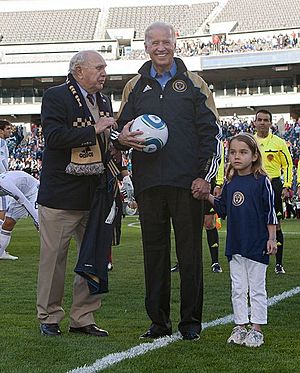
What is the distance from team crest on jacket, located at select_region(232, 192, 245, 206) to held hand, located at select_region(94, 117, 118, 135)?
956 millimetres

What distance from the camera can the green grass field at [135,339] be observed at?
15.0 feet

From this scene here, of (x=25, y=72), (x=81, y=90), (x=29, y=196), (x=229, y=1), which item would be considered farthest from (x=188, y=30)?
(x=81, y=90)

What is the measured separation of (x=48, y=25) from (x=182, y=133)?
60501mm

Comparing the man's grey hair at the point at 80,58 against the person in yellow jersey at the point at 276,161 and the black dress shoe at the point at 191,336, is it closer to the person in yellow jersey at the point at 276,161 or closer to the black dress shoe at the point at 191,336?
the black dress shoe at the point at 191,336

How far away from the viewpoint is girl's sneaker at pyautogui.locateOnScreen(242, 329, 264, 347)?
5095 mm

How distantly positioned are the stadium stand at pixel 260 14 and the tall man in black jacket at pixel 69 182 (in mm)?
51365

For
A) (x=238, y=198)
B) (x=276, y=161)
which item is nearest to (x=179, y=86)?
(x=238, y=198)

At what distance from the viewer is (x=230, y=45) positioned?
54.4m

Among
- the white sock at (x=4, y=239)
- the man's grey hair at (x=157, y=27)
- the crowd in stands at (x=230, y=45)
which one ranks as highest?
the crowd in stands at (x=230, y=45)

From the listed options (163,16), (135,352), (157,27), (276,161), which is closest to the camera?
(135,352)

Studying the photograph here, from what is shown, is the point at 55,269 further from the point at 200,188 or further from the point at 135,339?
the point at 200,188

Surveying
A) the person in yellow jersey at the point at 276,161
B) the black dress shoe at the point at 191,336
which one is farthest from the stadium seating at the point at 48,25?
the black dress shoe at the point at 191,336

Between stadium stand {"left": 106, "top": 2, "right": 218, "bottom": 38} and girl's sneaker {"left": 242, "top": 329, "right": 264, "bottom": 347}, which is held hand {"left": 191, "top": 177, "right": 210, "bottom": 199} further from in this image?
stadium stand {"left": 106, "top": 2, "right": 218, "bottom": 38}

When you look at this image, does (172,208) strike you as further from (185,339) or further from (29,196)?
(29,196)
